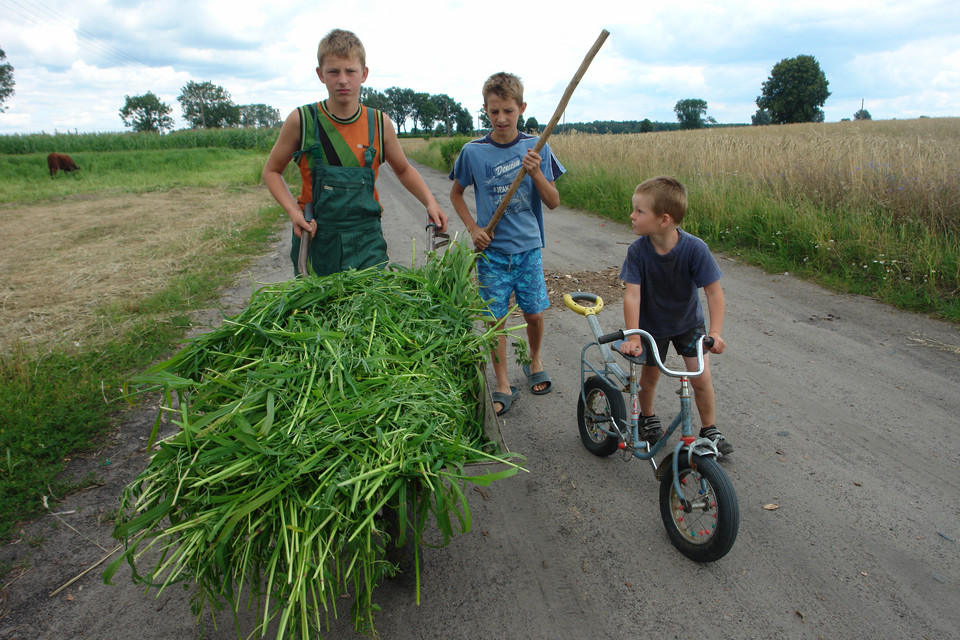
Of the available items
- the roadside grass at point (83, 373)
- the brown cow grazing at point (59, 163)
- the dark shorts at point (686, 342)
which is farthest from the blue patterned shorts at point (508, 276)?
the brown cow grazing at point (59, 163)

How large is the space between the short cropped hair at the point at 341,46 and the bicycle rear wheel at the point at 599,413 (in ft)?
7.12

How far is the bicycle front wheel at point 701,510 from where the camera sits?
2.12 m

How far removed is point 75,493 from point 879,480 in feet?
14.0

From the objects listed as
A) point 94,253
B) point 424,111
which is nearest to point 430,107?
point 424,111

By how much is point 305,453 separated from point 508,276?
2.12m

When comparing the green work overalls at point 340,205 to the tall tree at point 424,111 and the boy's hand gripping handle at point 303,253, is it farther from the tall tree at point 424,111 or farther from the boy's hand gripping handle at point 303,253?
the tall tree at point 424,111

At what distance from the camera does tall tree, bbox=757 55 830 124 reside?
60.7 metres


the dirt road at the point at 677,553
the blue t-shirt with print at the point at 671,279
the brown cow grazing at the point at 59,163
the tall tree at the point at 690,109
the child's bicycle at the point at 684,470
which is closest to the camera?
the dirt road at the point at 677,553

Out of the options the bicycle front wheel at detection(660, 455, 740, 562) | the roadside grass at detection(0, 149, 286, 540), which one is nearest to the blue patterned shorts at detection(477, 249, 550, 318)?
the bicycle front wheel at detection(660, 455, 740, 562)

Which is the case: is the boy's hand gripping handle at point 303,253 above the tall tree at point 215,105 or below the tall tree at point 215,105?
below

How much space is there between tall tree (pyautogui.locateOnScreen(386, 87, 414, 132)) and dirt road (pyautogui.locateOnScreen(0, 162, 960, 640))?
326 ft

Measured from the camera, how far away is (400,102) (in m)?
95.9

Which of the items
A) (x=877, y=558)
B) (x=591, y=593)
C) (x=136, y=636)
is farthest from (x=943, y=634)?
(x=136, y=636)

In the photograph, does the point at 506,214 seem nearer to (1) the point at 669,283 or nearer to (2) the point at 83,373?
(1) the point at 669,283
